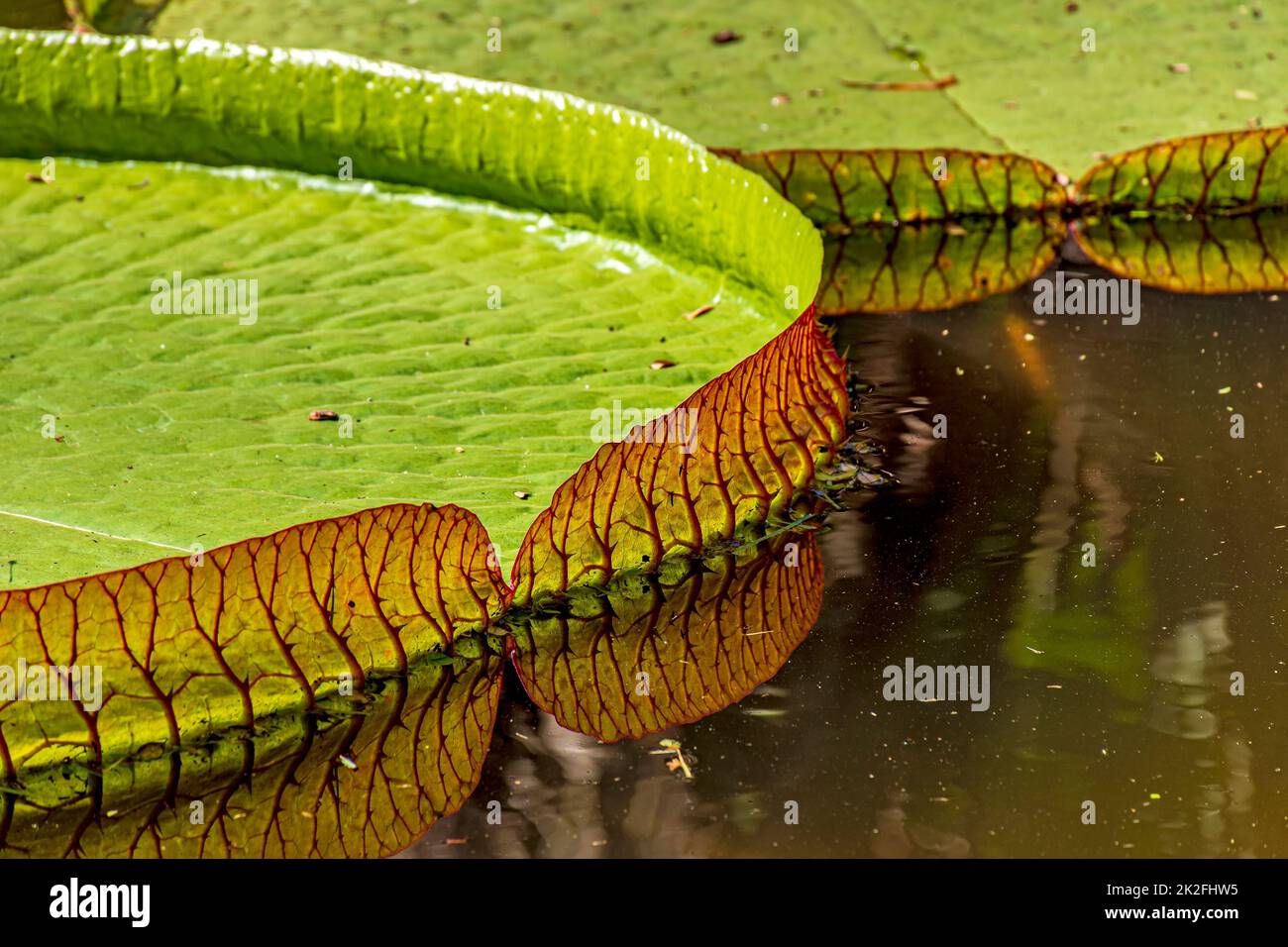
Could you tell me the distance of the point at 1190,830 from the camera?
1582 millimetres

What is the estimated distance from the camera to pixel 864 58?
13.4ft

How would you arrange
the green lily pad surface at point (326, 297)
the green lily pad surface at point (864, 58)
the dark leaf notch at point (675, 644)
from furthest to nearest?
the green lily pad surface at point (864, 58) < the green lily pad surface at point (326, 297) < the dark leaf notch at point (675, 644)

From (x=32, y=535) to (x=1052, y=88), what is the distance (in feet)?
9.70

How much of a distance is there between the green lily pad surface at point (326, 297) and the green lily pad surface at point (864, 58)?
2.45 ft

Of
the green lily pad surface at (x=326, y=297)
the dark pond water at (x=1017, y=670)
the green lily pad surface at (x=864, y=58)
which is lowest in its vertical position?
the dark pond water at (x=1017, y=670)

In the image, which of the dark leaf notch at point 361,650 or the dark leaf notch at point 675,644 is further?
the dark leaf notch at point 675,644

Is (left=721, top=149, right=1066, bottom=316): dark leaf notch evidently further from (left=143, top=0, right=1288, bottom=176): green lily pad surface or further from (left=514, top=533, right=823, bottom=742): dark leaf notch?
(left=514, top=533, right=823, bottom=742): dark leaf notch

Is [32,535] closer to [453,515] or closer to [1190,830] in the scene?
[453,515]

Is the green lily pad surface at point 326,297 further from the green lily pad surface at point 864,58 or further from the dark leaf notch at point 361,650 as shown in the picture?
the green lily pad surface at point 864,58

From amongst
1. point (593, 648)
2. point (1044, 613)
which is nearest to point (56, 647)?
point (593, 648)

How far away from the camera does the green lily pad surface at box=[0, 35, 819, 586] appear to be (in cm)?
221

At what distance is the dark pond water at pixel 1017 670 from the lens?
162 cm

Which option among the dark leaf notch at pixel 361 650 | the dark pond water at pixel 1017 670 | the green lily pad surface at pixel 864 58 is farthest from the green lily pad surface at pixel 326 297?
the green lily pad surface at pixel 864 58

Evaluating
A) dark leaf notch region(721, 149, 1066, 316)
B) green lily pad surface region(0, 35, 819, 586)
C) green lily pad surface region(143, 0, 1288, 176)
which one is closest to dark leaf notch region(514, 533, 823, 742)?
green lily pad surface region(0, 35, 819, 586)
